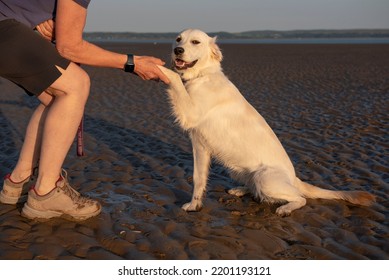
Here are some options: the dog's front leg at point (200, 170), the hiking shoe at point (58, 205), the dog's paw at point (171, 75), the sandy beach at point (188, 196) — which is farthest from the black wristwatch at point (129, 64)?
the sandy beach at point (188, 196)

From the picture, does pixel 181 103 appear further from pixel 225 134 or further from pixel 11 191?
pixel 11 191

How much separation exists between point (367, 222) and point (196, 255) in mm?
1625

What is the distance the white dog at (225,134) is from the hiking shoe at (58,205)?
0.94 metres

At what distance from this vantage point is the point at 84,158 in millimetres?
5668

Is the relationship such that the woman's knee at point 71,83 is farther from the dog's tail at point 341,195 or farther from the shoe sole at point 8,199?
the dog's tail at point 341,195

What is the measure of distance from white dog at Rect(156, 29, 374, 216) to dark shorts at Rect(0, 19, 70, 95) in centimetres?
115

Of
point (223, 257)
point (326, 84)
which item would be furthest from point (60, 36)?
point (326, 84)

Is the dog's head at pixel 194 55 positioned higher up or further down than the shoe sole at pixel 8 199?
higher up

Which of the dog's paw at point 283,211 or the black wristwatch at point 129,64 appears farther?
the dog's paw at point 283,211

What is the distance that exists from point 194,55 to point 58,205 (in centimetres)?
189

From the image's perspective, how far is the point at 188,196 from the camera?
175 inches

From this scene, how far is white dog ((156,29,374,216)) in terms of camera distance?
159 inches

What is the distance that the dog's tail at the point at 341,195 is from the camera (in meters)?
4.02
